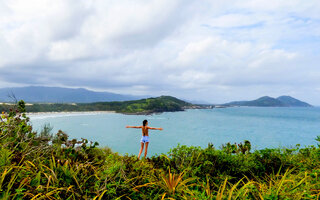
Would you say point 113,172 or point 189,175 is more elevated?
point 113,172

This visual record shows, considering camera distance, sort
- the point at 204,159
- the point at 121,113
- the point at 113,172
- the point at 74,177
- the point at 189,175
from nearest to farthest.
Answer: the point at 74,177 → the point at 113,172 → the point at 189,175 → the point at 204,159 → the point at 121,113

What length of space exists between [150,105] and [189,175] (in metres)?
152

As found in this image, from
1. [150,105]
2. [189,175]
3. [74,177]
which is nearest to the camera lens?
[74,177]

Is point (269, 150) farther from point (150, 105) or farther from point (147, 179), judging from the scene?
point (150, 105)

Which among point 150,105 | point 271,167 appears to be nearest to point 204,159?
point 271,167

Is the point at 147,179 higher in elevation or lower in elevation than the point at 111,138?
higher

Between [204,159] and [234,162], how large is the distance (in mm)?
845

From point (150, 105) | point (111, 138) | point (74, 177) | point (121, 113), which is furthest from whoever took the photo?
point (150, 105)

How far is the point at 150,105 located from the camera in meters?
156

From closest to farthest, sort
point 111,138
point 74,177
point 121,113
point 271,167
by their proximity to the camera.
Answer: point 74,177 < point 271,167 < point 111,138 < point 121,113

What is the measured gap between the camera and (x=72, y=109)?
479 ft

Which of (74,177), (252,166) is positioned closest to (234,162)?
(252,166)

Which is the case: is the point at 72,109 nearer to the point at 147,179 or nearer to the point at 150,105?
the point at 150,105

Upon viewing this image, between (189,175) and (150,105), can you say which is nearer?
(189,175)
